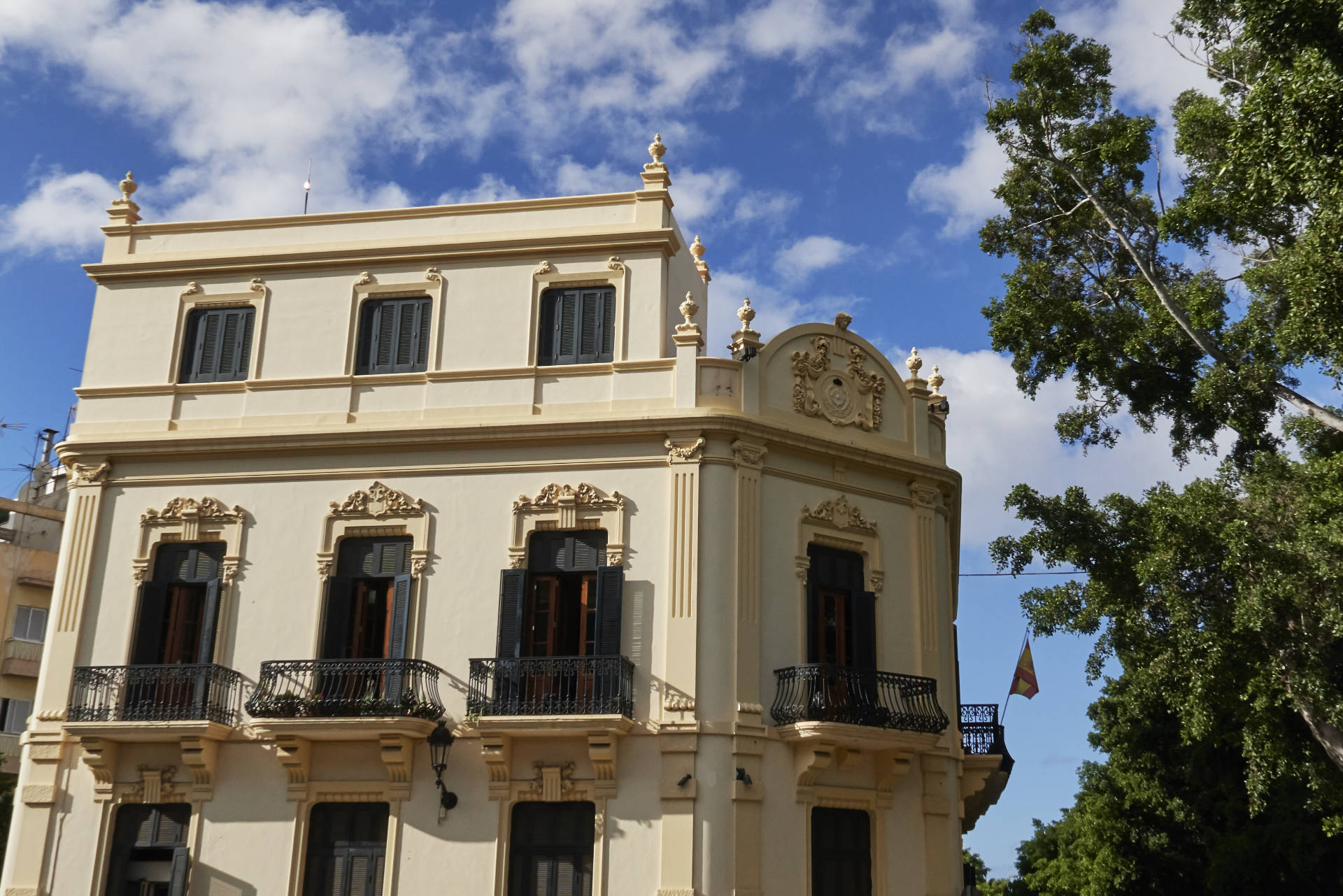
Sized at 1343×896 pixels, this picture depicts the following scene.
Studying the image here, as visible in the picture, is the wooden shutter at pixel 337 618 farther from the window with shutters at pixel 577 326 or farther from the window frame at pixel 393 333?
the window with shutters at pixel 577 326

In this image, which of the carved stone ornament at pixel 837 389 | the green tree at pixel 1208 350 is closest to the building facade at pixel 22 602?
the carved stone ornament at pixel 837 389

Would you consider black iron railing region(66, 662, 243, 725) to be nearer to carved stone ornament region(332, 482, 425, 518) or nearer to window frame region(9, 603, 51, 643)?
carved stone ornament region(332, 482, 425, 518)

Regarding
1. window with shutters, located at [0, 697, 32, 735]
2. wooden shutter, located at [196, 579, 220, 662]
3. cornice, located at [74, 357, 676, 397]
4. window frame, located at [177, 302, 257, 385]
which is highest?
window frame, located at [177, 302, 257, 385]

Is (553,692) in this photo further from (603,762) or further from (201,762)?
(201,762)

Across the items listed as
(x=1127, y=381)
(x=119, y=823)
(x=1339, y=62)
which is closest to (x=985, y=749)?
(x=1127, y=381)

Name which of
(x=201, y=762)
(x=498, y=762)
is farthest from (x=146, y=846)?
(x=498, y=762)

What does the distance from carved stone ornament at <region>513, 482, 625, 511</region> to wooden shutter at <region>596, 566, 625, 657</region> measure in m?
0.88

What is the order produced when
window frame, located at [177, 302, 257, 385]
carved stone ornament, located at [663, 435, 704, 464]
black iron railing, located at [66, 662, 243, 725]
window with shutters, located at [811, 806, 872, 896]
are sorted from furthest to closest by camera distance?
window frame, located at [177, 302, 257, 385]
carved stone ornament, located at [663, 435, 704, 464]
black iron railing, located at [66, 662, 243, 725]
window with shutters, located at [811, 806, 872, 896]

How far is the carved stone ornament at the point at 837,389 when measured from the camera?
735 inches

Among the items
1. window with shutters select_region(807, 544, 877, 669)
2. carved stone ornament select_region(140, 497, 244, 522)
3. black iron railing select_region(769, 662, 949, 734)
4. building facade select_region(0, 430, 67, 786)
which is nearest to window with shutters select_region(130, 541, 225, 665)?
carved stone ornament select_region(140, 497, 244, 522)

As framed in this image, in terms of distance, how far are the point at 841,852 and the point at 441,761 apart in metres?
5.22

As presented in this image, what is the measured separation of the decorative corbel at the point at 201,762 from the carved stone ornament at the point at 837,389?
894 centimetres

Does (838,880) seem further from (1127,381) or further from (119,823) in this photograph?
(119,823)

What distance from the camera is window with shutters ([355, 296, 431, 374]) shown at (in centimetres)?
1923
